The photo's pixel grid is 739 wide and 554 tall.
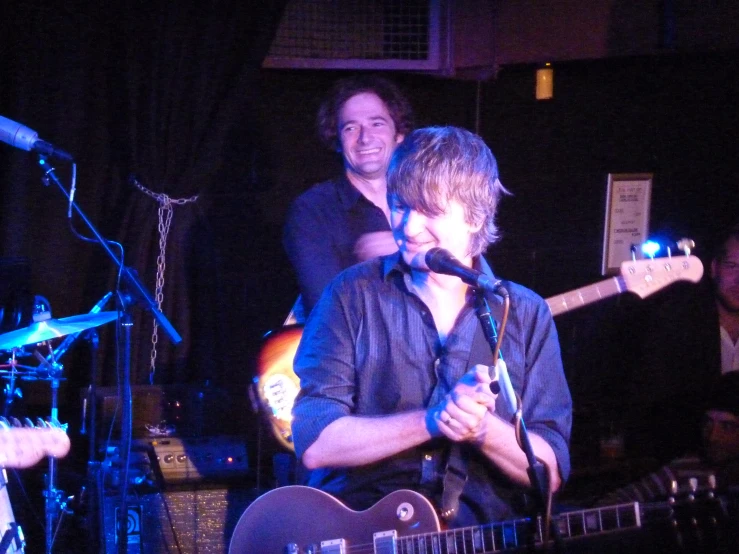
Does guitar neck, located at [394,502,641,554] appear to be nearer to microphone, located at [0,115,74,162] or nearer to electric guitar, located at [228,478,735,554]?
electric guitar, located at [228,478,735,554]

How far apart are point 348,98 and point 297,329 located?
1078 mm

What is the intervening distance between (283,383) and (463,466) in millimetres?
1753

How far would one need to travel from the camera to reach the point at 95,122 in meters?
4.96

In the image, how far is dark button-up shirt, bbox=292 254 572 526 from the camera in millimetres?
2693

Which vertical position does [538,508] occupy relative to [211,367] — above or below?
below

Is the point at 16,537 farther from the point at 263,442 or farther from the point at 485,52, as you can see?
the point at 485,52

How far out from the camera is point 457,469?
8.77 ft

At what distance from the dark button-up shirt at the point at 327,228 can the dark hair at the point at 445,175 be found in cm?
146

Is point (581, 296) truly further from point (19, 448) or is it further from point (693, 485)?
point (19, 448)

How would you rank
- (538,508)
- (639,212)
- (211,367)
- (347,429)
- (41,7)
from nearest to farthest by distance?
(538,508)
(347,429)
(41,7)
(211,367)
(639,212)

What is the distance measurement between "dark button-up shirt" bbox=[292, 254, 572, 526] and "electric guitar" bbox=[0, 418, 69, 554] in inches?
26.7

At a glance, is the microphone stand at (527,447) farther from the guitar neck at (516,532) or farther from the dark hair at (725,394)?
the dark hair at (725,394)

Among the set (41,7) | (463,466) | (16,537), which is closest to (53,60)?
(41,7)

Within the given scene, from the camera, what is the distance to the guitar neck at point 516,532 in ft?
7.88
